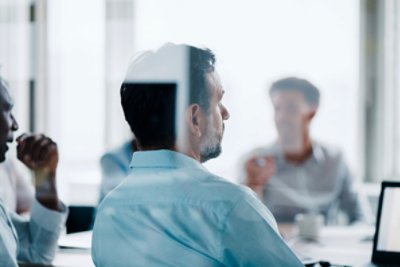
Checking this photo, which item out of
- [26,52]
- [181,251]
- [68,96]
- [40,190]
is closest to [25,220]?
[40,190]

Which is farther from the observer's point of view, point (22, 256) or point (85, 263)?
point (22, 256)

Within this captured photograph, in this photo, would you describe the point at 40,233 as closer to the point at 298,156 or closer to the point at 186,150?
the point at 186,150

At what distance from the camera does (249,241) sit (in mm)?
1157

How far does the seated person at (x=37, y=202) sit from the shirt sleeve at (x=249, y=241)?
0.70 meters

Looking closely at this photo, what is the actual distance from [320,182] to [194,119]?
5.70ft

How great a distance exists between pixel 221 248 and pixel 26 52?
1.77 metres

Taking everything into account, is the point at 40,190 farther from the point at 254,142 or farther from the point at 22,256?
the point at 254,142

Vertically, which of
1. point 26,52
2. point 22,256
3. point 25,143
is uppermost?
point 26,52

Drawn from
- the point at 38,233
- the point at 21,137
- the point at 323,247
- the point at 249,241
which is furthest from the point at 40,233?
the point at 323,247

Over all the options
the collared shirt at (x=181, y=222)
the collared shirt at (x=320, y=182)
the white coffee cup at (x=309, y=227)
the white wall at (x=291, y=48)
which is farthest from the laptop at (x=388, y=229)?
the white wall at (x=291, y=48)

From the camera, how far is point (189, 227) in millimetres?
1207

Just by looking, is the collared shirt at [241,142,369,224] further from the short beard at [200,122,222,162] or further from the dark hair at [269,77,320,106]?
the short beard at [200,122,222,162]

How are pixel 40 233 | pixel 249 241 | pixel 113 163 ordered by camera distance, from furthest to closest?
pixel 113 163
pixel 40 233
pixel 249 241

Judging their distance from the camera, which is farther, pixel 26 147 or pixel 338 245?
pixel 338 245
